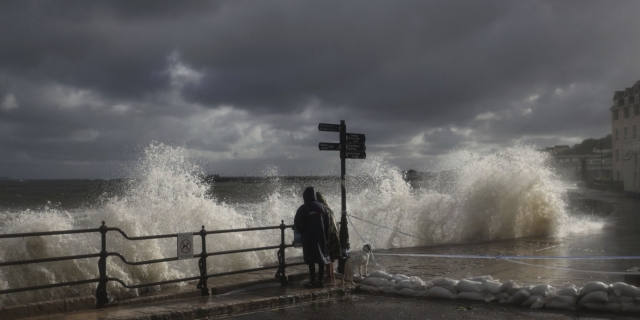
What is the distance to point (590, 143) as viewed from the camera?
→ 5084 inches

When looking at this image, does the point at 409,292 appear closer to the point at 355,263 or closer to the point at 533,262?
the point at 355,263

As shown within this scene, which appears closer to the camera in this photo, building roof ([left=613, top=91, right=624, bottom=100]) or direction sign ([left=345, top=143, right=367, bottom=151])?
direction sign ([left=345, top=143, right=367, bottom=151])

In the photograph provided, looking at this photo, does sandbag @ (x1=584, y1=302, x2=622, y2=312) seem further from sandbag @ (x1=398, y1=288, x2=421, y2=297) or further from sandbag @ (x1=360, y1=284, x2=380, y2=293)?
sandbag @ (x1=360, y1=284, x2=380, y2=293)

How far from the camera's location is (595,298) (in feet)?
23.9

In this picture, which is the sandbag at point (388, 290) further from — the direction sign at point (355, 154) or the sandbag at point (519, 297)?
the direction sign at point (355, 154)

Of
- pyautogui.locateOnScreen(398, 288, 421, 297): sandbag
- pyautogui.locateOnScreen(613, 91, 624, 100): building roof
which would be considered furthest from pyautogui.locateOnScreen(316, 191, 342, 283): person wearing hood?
pyautogui.locateOnScreen(613, 91, 624, 100): building roof

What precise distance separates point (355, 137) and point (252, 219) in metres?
11.0

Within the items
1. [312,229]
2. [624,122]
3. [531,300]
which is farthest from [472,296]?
[624,122]

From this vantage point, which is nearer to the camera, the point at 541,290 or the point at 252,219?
the point at 541,290

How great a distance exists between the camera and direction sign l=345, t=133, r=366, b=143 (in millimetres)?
10968

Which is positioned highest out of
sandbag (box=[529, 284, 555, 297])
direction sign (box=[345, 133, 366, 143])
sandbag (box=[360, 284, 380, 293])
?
direction sign (box=[345, 133, 366, 143])

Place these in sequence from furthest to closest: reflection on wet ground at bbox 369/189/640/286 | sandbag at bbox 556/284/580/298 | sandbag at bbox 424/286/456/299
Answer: reflection on wet ground at bbox 369/189/640/286, sandbag at bbox 424/286/456/299, sandbag at bbox 556/284/580/298

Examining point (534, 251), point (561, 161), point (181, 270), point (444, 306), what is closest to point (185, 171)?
point (181, 270)

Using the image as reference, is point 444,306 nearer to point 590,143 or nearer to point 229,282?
point 229,282
